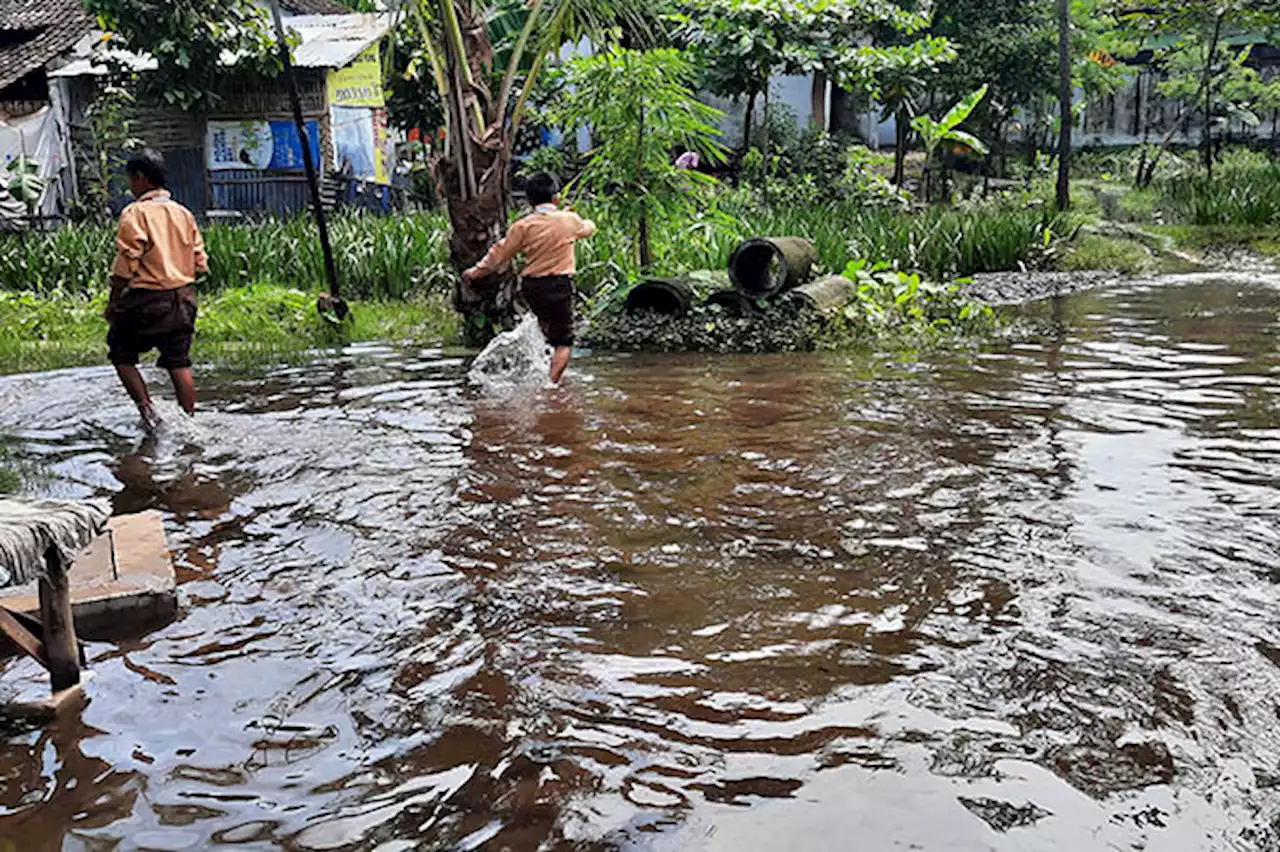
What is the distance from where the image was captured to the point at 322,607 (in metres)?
3.96

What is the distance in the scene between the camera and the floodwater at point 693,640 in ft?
8.71

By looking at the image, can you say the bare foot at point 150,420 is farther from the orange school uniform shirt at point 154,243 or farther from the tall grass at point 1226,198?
the tall grass at point 1226,198

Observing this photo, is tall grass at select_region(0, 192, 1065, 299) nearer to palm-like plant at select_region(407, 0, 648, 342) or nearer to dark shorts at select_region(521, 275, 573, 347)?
palm-like plant at select_region(407, 0, 648, 342)

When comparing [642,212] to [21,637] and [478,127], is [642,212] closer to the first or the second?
[478,127]

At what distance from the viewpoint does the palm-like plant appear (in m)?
9.48

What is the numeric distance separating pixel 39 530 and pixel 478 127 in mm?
7188

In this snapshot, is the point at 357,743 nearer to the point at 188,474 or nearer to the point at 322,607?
the point at 322,607

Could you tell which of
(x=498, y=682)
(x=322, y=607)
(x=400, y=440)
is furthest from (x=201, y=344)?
(x=498, y=682)

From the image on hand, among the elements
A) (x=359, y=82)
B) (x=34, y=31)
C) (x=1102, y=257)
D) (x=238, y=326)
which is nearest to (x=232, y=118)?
(x=359, y=82)

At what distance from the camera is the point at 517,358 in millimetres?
8992

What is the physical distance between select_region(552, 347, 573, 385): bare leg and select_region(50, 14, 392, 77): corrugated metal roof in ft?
36.5

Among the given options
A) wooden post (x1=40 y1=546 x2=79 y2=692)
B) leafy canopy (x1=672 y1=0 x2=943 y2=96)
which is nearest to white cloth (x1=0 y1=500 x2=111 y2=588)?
wooden post (x1=40 y1=546 x2=79 y2=692)

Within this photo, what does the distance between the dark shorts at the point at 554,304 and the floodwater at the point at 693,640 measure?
6.35 feet

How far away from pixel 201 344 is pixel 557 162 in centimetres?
1032
